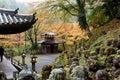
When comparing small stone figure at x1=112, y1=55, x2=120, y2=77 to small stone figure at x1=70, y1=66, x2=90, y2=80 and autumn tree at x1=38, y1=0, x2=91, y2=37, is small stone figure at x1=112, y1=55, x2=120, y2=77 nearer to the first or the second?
small stone figure at x1=70, y1=66, x2=90, y2=80

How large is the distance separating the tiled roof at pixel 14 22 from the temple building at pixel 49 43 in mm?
44239

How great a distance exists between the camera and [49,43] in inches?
2025

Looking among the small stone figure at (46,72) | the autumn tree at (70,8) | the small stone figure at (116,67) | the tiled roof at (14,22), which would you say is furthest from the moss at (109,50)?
the tiled roof at (14,22)

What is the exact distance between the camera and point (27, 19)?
641cm

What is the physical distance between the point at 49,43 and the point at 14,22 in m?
45.2

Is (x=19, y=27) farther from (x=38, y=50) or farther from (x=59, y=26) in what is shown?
(x=38, y=50)

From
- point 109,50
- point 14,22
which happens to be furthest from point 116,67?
point 14,22

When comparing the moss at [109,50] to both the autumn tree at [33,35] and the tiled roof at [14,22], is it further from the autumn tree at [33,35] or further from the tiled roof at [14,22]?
the autumn tree at [33,35]

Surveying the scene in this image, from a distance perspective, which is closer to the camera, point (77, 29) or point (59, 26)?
point (77, 29)

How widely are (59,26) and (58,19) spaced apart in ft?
9.94

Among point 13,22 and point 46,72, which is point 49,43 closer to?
point 46,72

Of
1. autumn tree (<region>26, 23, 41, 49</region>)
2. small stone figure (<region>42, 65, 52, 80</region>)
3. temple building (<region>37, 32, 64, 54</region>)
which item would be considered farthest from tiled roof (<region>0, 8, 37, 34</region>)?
temple building (<region>37, 32, 64, 54</region>)

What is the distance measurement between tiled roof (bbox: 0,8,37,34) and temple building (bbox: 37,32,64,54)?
44.2m

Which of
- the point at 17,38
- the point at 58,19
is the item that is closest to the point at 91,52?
the point at 58,19
